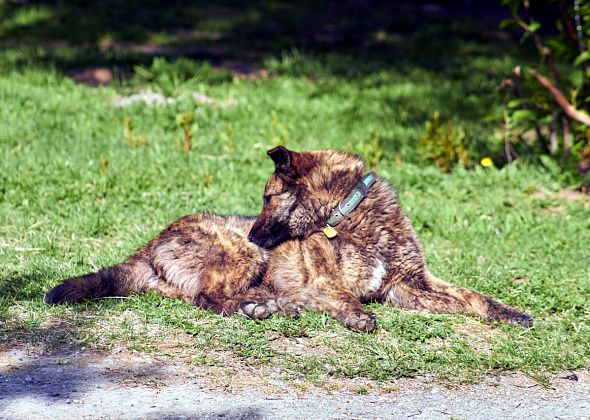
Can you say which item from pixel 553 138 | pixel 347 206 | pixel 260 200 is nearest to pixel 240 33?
pixel 553 138

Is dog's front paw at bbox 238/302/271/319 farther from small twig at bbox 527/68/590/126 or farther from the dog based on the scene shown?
small twig at bbox 527/68/590/126

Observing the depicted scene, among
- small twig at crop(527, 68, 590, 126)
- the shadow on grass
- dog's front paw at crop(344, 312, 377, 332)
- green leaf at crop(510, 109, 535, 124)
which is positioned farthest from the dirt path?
the shadow on grass

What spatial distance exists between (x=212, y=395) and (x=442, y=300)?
2081mm

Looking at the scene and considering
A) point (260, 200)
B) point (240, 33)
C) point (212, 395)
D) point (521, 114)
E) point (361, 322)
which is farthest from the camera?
point (240, 33)

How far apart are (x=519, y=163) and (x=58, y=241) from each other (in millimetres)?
4974

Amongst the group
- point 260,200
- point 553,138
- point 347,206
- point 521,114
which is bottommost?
point 260,200

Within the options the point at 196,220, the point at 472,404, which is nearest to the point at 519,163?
the point at 196,220

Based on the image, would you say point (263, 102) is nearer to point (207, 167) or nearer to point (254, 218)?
point (207, 167)

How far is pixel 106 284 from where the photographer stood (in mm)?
5875

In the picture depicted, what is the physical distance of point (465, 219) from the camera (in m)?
8.48

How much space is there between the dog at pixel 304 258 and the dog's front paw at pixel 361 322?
14cm

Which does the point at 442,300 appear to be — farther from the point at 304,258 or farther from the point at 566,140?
the point at 566,140

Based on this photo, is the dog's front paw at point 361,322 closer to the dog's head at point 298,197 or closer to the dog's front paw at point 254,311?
the dog's front paw at point 254,311

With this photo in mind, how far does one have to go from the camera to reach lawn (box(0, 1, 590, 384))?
5.33 metres
